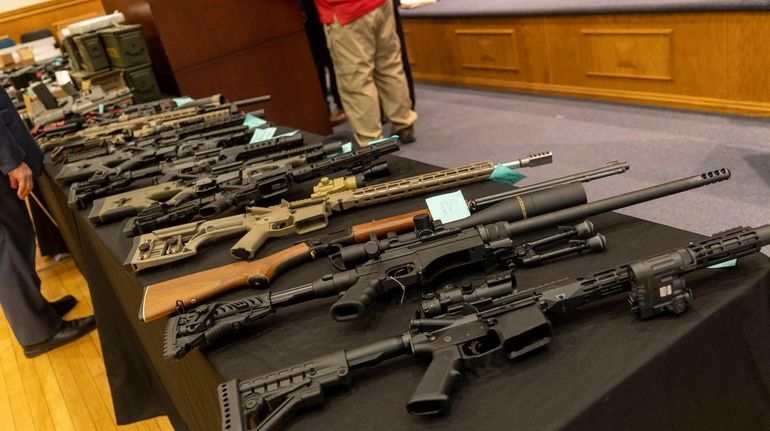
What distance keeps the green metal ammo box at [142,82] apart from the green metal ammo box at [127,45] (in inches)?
1.6

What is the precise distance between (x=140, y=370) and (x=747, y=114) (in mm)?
3745

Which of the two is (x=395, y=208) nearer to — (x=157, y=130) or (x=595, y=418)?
(x=595, y=418)

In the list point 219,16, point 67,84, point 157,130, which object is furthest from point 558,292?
point 67,84

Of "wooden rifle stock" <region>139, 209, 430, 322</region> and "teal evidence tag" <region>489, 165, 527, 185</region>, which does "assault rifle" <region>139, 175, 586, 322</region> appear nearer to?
"wooden rifle stock" <region>139, 209, 430, 322</region>

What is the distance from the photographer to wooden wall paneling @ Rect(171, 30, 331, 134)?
4207 mm

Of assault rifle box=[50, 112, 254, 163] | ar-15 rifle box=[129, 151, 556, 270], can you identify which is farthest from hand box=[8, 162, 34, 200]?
ar-15 rifle box=[129, 151, 556, 270]

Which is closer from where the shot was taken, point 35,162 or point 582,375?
point 582,375

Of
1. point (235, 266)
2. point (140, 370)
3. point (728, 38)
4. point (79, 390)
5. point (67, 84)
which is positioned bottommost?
point (79, 390)

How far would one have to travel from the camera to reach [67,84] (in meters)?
4.14

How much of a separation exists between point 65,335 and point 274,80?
2.26 metres

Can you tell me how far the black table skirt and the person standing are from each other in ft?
5.80

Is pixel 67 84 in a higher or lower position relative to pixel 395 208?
higher

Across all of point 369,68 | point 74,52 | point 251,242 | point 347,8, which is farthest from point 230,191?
point 74,52

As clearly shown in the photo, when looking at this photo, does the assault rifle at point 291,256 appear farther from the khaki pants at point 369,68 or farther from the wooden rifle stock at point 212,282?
the khaki pants at point 369,68
